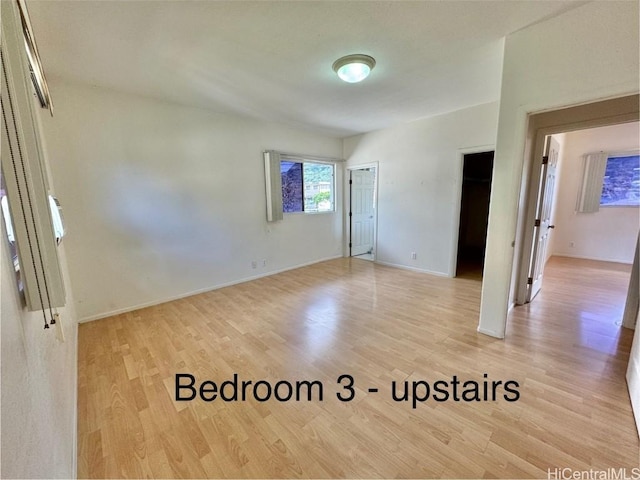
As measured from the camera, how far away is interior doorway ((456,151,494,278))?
17.9 ft

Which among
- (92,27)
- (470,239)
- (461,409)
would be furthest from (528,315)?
(92,27)

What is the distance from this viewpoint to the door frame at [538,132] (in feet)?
7.39

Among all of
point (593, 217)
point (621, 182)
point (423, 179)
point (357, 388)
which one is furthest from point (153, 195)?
point (621, 182)

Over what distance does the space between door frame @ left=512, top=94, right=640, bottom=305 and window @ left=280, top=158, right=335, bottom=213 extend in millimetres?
3249

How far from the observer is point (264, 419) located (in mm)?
1574

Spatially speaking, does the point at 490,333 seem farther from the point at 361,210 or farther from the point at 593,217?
the point at 593,217

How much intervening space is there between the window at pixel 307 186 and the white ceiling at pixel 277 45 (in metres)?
1.51

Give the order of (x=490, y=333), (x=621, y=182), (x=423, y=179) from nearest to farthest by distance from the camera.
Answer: (x=490, y=333) < (x=423, y=179) < (x=621, y=182)

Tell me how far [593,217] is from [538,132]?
13.0 ft

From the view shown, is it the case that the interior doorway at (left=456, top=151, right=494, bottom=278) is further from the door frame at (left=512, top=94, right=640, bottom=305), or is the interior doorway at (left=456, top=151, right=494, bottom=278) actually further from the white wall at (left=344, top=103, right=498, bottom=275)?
the door frame at (left=512, top=94, right=640, bottom=305)

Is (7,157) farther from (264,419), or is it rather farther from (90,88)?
(90,88)

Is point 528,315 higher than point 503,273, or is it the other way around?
point 503,273

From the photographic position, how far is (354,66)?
2.24 metres

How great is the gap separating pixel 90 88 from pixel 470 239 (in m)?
7.00
